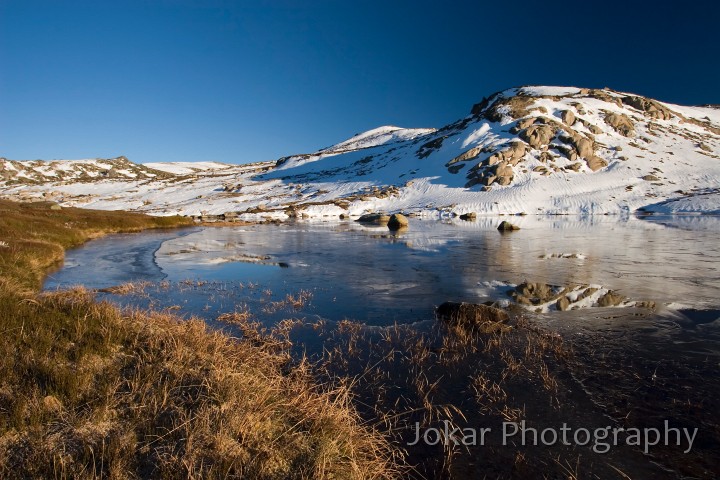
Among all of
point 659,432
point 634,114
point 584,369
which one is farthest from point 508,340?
point 634,114

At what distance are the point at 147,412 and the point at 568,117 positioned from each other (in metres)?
125

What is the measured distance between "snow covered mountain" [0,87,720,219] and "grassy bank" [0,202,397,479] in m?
66.8

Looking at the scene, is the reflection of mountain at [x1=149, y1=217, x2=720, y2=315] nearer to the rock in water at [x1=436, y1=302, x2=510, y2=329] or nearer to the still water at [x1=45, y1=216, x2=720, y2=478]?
the still water at [x1=45, y1=216, x2=720, y2=478]

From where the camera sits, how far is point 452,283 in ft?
49.6

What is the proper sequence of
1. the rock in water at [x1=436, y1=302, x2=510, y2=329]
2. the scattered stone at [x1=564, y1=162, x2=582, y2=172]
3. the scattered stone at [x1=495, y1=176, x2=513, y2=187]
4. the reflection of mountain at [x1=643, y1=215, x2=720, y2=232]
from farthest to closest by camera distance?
the scattered stone at [x1=564, y1=162, x2=582, y2=172]
the scattered stone at [x1=495, y1=176, x2=513, y2=187]
the reflection of mountain at [x1=643, y1=215, x2=720, y2=232]
the rock in water at [x1=436, y1=302, x2=510, y2=329]

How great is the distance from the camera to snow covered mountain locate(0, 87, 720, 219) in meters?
76.1

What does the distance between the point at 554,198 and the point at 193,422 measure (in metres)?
85.1

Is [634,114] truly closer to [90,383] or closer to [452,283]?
[452,283]

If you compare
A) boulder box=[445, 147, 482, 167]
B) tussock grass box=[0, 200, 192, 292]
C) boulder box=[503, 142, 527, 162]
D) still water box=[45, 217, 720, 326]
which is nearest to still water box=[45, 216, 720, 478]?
still water box=[45, 217, 720, 326]

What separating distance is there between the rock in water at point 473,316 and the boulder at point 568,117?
116 metres

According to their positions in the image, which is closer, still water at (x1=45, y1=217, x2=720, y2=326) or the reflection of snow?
still water at (x1=45, y1=217, x2=720, y2=326)

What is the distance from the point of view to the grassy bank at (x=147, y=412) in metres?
3.55

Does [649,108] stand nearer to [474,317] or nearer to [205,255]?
[205,255]

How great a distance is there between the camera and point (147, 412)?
167 inches
